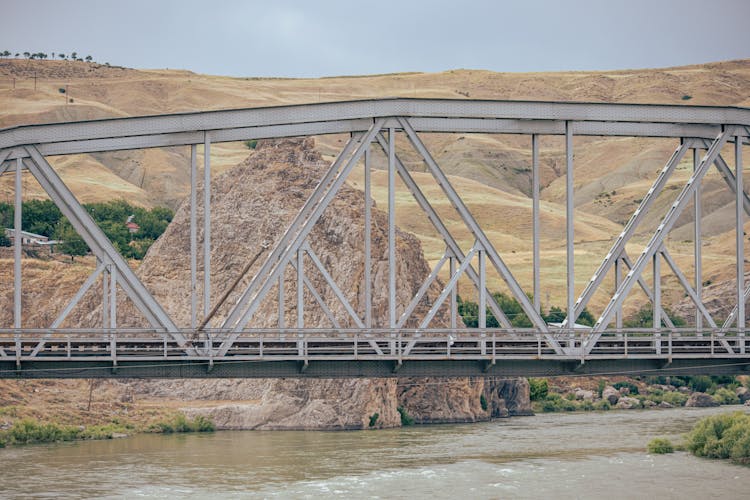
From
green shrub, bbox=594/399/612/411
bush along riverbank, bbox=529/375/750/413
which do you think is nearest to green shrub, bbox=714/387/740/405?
bush along riverbank, bbox=529/375/750/413

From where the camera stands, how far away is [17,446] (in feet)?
189

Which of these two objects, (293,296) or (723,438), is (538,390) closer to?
(293,296)

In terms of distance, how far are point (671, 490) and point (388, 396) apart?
26107 mm

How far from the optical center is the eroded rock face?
65.6 metres

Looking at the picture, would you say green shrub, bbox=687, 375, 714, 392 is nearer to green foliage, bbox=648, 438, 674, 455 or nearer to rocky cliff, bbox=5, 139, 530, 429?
rocky cliff, bbox=5, 139, 530, 429

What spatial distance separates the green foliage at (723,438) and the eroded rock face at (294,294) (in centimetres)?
1839

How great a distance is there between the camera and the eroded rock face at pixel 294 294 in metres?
65.6

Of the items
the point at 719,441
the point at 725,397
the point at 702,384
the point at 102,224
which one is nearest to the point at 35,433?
the point at 719,441

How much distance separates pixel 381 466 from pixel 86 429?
18.3m

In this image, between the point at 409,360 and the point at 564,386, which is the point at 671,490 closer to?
the point at 409,360

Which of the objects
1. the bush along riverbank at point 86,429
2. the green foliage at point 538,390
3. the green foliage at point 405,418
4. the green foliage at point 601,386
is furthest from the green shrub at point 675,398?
the bush along riverbank at point 86,429

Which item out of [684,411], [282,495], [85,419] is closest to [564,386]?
[684,411]

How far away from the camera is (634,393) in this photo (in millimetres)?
84938

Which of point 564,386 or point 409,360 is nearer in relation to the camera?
point 409,360
